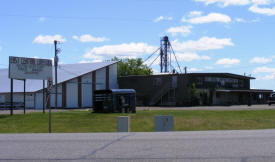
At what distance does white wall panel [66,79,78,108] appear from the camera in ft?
188

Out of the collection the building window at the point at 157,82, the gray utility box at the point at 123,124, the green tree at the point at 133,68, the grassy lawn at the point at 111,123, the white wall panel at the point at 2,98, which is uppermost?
the green tree at the point at 133,68

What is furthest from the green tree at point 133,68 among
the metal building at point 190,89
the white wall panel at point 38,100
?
the white wall panel at point 38,100

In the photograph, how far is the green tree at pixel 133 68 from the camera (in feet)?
341

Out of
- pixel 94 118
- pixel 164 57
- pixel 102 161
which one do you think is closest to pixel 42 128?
pixel 94 118

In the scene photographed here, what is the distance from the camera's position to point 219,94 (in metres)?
64.6

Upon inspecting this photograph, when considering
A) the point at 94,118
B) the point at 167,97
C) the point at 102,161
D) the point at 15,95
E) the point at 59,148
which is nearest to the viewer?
the point at 102,161

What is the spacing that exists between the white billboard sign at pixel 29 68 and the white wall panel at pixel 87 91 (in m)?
25.8

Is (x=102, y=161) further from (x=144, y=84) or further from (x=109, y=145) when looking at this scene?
(x=144, y=84)

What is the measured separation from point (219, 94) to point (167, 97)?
8.46 metres

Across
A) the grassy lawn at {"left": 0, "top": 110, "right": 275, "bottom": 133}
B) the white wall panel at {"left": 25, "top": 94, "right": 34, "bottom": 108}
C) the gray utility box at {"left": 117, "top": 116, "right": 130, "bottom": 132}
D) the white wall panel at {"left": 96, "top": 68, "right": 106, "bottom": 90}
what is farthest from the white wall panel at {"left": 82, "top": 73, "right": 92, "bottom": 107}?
the gray utility box at {"left": 117, "top": 116, "right": 130, "bottom": 132}

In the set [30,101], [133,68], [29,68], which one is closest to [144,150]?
[29,68]

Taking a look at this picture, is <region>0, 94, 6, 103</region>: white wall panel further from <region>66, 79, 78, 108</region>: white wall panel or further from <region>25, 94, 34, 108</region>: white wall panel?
<region>66, 79, 78, 108</region>: white wall panel

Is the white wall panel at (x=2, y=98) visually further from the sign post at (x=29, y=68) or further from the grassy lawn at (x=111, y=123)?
the grassy lawn at (x=111, y=123)

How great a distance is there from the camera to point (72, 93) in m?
57.9
